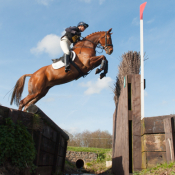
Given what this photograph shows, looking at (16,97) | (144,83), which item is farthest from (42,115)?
(144,83)

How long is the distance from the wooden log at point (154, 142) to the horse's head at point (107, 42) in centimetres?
206

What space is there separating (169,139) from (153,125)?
51 cm

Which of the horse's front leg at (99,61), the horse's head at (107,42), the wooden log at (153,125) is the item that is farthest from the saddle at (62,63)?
the wooden log at (153,125)

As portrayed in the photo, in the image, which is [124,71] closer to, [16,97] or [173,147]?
[173,147]

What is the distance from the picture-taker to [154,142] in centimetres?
366

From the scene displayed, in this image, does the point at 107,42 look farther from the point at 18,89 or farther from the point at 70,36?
the point at 18,89

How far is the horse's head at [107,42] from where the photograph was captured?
4719 millimetres

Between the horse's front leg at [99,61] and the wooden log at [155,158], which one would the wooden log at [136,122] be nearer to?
the wooden log at [155,158]

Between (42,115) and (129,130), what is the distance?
1955 millimetres

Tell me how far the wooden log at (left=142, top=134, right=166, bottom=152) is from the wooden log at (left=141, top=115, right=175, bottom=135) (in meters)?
0.07

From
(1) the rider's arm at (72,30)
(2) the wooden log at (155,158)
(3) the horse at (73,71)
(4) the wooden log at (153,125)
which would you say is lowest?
(2) the wooden log at (155,158)

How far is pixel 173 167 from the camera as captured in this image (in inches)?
110

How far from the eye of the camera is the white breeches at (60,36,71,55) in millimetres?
4609

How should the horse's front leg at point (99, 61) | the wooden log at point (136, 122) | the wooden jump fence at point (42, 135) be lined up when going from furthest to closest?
the horse's front leg at point (99, 61) < the wooden log at point (136, 122) < the wooden jump fence at point (42, 135)
